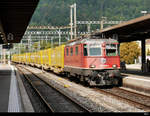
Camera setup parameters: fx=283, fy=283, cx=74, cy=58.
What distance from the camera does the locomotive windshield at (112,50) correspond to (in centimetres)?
1739

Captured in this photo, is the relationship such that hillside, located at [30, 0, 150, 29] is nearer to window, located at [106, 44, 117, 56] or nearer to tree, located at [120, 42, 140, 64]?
tree, located at [120, 42, 140, 64]

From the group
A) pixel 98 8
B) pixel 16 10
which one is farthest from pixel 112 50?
pixel 98 8

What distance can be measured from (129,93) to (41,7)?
155 m

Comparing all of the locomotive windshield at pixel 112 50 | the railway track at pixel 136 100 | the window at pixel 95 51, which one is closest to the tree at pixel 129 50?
the locomotive windshield at pixel 112 50

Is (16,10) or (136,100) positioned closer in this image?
(136,100)

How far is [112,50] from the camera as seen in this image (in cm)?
1753

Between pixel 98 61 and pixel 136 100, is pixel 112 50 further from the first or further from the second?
pixel 136 100

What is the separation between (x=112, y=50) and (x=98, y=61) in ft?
4.09

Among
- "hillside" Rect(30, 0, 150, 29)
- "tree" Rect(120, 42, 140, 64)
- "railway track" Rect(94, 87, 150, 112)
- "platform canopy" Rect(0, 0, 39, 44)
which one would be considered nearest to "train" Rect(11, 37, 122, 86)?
"railway track" Rect(94, 87, 150, 112)

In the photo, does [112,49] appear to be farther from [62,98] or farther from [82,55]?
[62,98]

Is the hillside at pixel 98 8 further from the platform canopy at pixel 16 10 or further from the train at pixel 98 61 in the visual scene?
the train at pixel 98 61

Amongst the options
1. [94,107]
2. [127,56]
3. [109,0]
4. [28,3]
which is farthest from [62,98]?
[109,0]

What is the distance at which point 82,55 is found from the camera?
56.5 feet

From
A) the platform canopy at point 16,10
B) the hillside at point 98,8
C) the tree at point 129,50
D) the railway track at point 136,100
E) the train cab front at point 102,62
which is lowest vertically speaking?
the railway track at point 136,100
